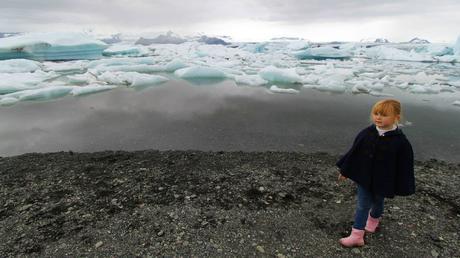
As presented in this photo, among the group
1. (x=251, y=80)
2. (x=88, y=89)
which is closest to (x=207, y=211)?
(x=88, y=89)

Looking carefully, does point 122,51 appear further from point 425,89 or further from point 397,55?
point 397,55

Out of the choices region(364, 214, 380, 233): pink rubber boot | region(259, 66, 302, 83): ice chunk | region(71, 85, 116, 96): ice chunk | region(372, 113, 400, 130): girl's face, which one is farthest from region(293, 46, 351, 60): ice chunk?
region(372, 113, 400, 130): girl's face

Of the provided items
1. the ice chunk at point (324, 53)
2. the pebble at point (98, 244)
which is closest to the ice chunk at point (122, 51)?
the ice chunk at point (324, 53)

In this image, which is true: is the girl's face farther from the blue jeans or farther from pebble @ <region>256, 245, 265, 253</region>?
pebble @ <region>256, 245, 265, 253</region>

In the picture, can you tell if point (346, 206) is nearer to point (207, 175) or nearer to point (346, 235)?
point (346, 235)

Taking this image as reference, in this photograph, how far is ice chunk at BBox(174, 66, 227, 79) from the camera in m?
18.5

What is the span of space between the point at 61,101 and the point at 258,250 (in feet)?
39.2

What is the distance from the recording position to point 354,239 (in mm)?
2926

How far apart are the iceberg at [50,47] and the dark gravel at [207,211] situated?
82.9 feet

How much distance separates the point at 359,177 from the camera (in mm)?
2729

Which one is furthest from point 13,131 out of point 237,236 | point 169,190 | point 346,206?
point 346,206

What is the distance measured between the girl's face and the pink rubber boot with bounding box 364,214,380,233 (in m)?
1.11

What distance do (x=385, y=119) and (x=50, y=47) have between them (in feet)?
104

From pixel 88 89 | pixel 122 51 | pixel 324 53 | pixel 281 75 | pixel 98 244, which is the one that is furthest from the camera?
pixel 324 53
